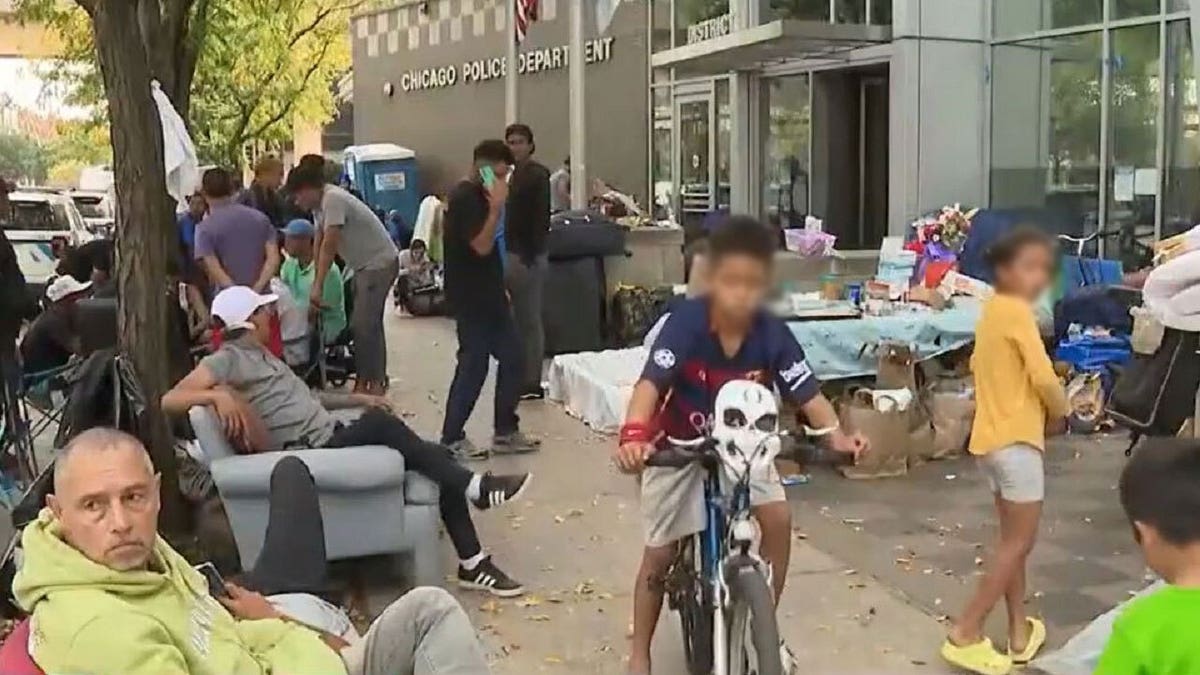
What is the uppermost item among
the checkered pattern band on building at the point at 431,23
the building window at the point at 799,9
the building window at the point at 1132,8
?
the checkered pattern band on building at the point at 431,23

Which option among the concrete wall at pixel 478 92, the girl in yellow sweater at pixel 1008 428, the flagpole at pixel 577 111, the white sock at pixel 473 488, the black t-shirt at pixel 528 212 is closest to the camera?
the girl in yellow sweater at pixel 1008 428

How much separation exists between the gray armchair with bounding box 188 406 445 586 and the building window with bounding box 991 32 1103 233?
27.0 ft

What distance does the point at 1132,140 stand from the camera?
41.1 ft

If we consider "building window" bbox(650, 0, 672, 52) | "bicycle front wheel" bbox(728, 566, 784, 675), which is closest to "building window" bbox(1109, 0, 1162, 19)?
"building window" bbox(650, 0, 672, 52)

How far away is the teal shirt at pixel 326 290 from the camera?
10.2 metres

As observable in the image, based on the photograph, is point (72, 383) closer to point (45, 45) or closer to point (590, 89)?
point (590, 89)

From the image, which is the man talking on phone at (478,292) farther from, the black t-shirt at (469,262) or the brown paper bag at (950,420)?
A: the brown paper bag at (950,420)

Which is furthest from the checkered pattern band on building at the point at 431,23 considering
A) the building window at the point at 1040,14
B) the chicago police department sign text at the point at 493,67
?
the building window at the point at 1040,14

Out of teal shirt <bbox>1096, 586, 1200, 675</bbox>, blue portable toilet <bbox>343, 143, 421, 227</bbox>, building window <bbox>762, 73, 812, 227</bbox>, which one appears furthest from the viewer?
blue portable toilet <bbox>343, 143, 421, 227</bbox>

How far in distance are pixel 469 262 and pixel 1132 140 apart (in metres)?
7.16

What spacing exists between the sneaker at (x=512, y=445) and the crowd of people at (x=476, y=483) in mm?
13

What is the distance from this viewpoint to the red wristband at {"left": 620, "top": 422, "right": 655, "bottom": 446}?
381cm

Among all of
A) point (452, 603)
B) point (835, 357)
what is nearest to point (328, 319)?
point (835, 357)

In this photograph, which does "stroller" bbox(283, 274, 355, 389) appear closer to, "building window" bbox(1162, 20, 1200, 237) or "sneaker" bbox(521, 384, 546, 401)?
"sneaker" bbox(521, 384, 546, 401)
